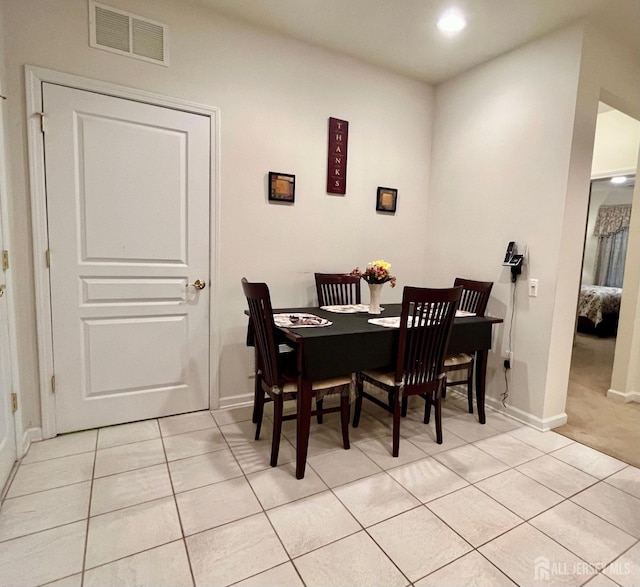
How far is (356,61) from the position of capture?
9.81 feet

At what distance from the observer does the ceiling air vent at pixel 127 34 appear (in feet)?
7.07

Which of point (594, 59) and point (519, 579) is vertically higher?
point (594, 59)

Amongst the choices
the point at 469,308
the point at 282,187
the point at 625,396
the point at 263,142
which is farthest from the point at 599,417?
the point at 263,142

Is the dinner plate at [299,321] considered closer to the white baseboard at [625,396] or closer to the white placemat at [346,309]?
the white placemat at [346,309]

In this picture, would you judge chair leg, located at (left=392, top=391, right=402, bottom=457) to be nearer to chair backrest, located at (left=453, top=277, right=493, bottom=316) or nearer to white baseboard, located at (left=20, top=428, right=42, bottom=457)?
chair backrest, located at (left=453, top=277, right=493, bottom=316)

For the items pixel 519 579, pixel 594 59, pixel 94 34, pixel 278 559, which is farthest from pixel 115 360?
pixel 594 59

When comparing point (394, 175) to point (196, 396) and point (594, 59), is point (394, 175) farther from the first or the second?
point (196, 396)

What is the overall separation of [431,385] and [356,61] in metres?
2.62

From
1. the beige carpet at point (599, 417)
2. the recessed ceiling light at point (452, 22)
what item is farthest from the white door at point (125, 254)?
the beige carpet at point (599, 417)

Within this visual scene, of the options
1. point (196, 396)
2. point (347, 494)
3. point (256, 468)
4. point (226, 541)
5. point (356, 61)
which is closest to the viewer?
point (226, 541)

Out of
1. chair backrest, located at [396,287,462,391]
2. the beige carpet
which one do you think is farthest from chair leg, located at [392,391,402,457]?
the beige carpet

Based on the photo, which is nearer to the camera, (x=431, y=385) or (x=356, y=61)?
(x=431, y=385)

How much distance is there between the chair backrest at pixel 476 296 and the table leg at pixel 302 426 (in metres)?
1.65

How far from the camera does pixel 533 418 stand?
2625mm
